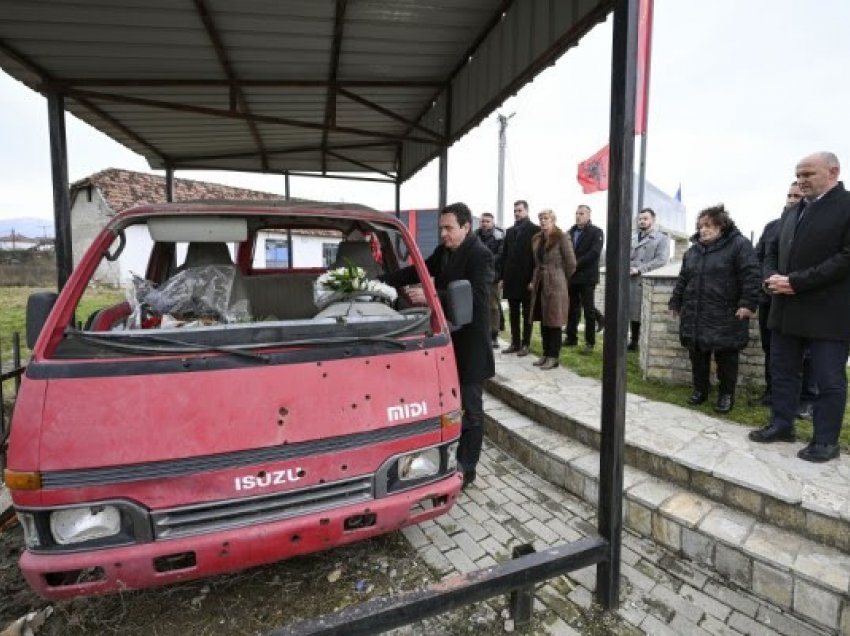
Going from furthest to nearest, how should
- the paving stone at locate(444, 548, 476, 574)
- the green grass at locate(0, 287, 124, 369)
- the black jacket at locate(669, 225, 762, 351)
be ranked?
the black jacket at locate(669, 225, 762, 351) < the green grass at locate(0, 287, 124, 369) < the paving stone at locate(444, 548, 476, 574)

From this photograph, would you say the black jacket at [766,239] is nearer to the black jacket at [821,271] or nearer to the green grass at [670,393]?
the black jacket at [821,271]

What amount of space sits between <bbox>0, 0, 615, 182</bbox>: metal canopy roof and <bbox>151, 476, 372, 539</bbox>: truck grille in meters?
3.07

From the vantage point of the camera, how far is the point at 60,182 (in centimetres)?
513

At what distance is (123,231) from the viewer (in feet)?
9.28

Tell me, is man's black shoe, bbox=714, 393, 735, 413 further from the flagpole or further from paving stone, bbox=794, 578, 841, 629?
the flagpole

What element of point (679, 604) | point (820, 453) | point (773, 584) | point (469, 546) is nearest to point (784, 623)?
point (773, 584)

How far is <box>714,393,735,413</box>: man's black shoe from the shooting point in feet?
14.0

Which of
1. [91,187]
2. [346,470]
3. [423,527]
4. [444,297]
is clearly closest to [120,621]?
[346,470]

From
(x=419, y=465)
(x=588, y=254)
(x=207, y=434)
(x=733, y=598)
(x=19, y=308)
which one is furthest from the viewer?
(x=19, y=308)

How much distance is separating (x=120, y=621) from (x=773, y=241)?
524 centimetres

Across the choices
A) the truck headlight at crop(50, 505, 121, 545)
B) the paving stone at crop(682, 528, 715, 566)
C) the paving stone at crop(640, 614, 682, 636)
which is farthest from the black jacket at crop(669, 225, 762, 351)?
the truck headlight at crop(50, 505, 121, 545)

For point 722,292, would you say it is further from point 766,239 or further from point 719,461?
point 719,461

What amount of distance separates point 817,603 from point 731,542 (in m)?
0.42

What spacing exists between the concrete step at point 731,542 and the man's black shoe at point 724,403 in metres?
1.33
